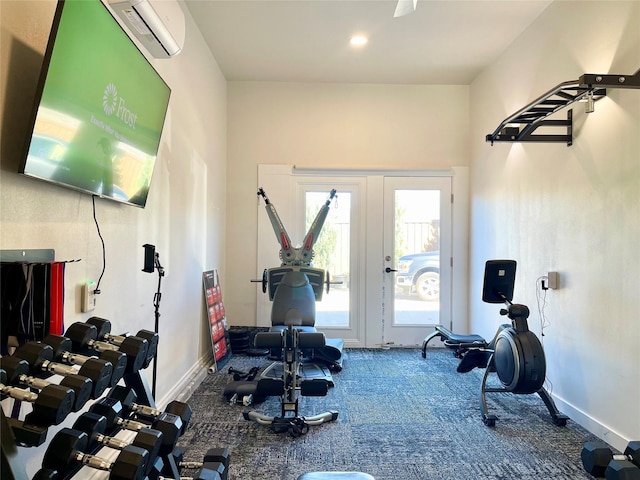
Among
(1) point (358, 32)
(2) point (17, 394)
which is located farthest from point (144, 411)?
(1) point (358, 32)

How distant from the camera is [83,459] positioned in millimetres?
996

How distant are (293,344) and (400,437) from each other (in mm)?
923

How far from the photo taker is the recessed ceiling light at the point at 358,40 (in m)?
3.62

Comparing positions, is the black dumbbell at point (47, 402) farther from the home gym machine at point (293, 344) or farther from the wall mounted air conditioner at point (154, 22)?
the home gym machine at point (293, 344)

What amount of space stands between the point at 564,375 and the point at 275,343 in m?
2.16

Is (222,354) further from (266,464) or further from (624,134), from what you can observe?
(624,134)

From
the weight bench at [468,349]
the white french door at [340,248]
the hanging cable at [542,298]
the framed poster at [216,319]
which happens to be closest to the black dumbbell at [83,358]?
the framed poster at [216,319]

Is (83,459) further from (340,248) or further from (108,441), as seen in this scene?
(340,248)

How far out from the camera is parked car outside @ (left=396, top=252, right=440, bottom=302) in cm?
473

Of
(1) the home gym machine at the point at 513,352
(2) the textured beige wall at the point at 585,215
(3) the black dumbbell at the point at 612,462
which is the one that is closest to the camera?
(3) the black dumbbell at the point at 612,462

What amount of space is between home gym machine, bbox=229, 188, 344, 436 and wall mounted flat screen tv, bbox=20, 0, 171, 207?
1.46 m

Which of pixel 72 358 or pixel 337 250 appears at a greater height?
pixel 337 250

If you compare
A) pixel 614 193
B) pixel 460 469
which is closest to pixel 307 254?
pixel 460 469

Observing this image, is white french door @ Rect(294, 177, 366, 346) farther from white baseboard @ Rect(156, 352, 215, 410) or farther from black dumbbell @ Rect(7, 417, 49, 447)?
black dumbbell @ Rect(7, 417, 49, 447)
